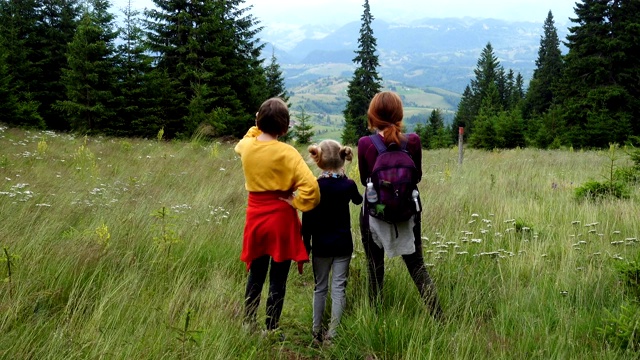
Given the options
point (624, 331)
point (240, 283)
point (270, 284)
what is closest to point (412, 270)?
point (270, 284)

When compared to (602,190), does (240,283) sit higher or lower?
lower

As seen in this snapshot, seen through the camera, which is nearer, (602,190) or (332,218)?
(332,218)

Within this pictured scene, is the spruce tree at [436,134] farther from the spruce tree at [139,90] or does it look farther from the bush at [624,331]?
the bush at [624,331]

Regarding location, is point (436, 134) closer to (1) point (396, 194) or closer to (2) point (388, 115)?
(2) point (388, 115)

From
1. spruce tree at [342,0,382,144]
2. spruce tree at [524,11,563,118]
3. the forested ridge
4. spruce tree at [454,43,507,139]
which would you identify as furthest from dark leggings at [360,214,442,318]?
spruce tree at [454,43,507,139]

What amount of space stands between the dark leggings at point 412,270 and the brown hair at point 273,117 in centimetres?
95

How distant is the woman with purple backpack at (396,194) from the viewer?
2998mm

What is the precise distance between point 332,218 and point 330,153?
47 centimetres

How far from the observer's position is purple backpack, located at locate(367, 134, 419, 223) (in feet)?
9.66

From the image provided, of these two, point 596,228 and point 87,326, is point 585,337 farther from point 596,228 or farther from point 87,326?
point 87,326

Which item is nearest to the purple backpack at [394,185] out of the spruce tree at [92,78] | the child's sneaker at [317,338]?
the child's sneaker at [317,338]

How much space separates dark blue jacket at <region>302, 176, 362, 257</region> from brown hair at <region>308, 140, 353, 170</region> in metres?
0.12

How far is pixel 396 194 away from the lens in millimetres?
2943

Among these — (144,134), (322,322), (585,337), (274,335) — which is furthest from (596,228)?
(144,134)
